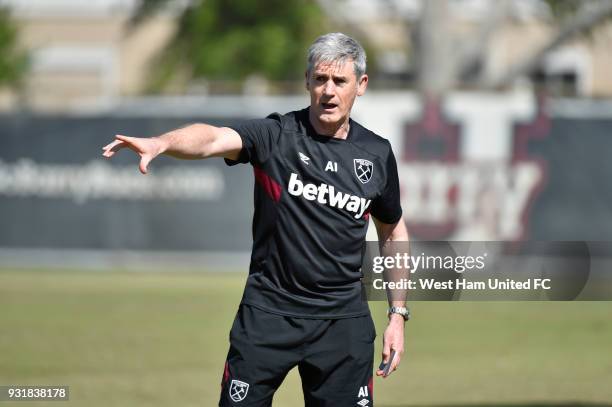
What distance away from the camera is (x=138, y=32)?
42062mm

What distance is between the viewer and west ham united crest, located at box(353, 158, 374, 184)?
17.2 feet

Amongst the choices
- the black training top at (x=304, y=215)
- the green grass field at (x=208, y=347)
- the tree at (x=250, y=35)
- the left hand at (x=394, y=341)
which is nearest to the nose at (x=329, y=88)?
the black training top at (x=304, y=215)

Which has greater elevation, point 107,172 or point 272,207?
point 107,172

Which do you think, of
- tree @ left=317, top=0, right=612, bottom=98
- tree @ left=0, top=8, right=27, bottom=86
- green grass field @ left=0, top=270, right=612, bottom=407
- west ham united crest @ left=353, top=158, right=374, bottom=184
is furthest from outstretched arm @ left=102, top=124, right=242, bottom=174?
tree @ left=0, top=8, right=27, bottom=86

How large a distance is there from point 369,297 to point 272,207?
85 centimetres

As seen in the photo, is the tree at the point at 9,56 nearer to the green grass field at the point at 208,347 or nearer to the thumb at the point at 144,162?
the green grass field at the point at 208,347

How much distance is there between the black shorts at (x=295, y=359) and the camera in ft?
→ 16.8

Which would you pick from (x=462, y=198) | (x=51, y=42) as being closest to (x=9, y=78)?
(x=51, y=42)

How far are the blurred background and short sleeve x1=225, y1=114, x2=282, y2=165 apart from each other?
4.17 m

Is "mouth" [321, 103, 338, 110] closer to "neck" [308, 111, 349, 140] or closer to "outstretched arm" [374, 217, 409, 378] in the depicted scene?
"neck" [308, 111, 349, 140]

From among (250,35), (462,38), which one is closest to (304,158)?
(462,38)

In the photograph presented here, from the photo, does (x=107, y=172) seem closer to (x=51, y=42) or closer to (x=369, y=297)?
(x=369, y=297)

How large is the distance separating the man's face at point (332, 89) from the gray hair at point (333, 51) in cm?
2

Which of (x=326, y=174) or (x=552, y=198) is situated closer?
(x=326, y=174)
